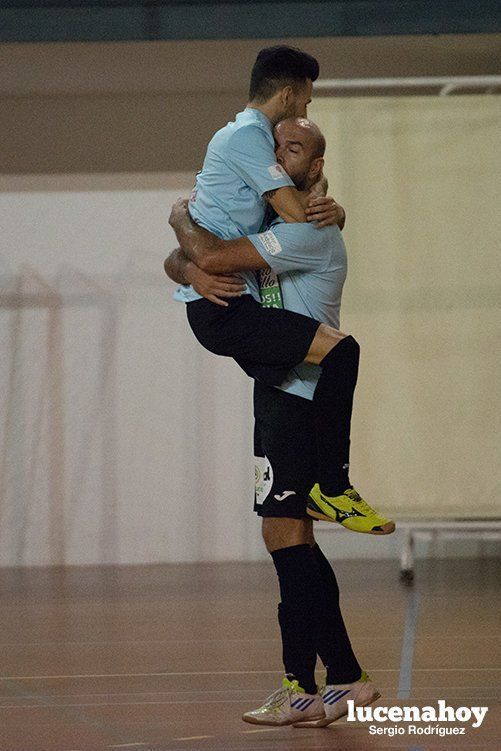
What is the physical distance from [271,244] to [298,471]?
0.50 m

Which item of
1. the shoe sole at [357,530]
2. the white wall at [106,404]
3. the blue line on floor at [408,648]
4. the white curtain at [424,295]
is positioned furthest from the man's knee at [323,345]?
the white wall at [106,404]

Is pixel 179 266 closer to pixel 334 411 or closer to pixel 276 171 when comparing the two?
pixel 276 171

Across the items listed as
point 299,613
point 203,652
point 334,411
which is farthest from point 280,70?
point 203,652

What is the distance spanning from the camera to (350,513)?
2.59 meters

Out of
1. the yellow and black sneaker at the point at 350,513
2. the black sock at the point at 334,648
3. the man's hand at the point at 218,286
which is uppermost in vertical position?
the man's hand at the point at 218,286

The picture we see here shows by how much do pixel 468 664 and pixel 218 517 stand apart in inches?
109

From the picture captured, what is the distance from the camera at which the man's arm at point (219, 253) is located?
104 inches

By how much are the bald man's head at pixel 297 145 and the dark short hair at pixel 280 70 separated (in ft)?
0.25

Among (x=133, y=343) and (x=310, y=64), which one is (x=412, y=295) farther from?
(x=310, y=64)

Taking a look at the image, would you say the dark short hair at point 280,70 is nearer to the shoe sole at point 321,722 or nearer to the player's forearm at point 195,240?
the player's forearm at point 195,240

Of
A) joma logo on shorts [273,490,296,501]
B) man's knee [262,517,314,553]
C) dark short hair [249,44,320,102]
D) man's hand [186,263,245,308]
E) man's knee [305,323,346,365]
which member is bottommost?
man's knee [262,517,314,553]

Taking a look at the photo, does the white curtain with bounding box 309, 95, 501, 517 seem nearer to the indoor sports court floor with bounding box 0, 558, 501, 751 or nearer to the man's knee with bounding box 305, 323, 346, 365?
the indoor sports court floor with bounding box 0, 558, 501, 751

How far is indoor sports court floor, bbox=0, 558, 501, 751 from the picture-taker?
8.82 ft

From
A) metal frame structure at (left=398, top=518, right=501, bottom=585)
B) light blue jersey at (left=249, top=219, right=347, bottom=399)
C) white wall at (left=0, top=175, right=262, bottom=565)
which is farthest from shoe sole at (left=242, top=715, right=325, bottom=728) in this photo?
white wall at (left=0, top=175, right=262, bottom=565)
